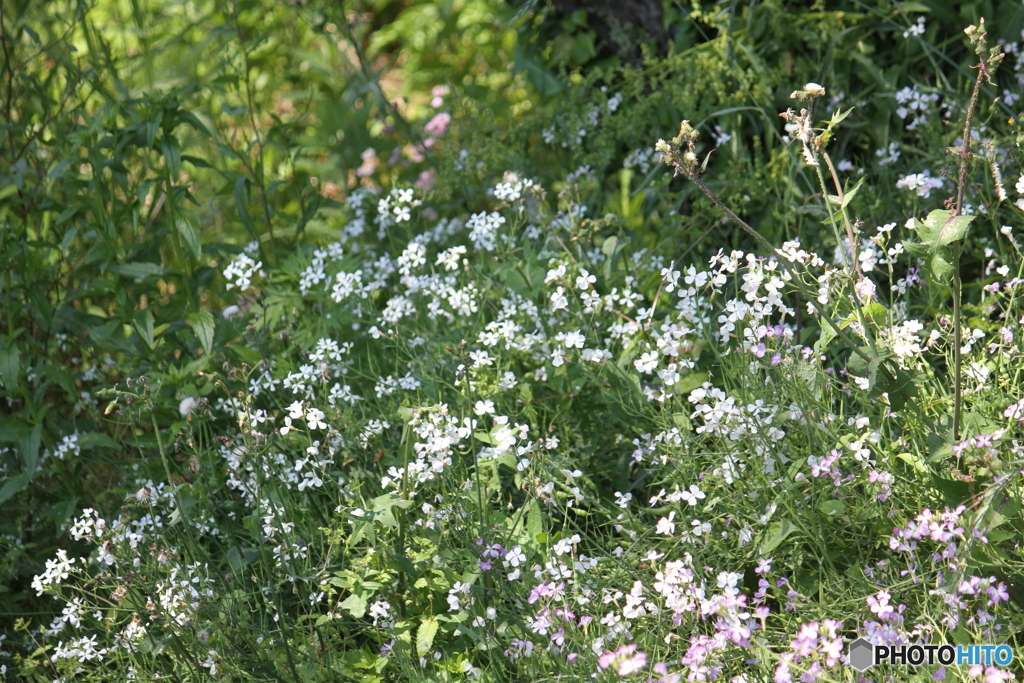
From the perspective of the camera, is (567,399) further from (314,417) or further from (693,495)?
(314,417)

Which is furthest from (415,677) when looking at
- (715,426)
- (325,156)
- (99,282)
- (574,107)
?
(325,156)

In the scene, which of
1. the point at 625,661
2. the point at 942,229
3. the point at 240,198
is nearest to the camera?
the point at 625,661

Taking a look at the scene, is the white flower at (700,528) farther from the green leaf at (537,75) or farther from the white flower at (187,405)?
the green leaf at (537,75)

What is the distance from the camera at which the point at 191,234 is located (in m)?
2.63

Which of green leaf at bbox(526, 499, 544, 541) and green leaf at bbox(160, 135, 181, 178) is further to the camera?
green leaf at bbox(160, 135, 181, 178)

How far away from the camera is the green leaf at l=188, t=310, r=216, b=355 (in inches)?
101

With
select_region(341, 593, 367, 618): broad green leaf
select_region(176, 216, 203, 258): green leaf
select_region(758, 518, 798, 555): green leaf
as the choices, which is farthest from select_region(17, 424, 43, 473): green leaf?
→ select_region(758, 518, 798, 555): green leaf

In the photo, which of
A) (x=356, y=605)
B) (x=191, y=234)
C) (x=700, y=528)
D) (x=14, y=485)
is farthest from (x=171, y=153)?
(x=700, y=528)

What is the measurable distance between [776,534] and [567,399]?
70 centimetres

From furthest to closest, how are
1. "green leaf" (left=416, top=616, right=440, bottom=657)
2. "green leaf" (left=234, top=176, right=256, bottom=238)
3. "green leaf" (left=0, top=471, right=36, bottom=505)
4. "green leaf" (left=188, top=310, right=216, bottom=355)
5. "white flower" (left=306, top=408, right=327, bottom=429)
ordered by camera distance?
"green leaf" (left=234, top=176, right=256, bottom=238), "green leaf" (left=188, top=310, right=216, bottom=355), "green leaf" (left=0, top=471, right=36, bottom=505), "white flower" (left=306, top=408, right=327, bottom=429), "green leaf" (left=416, top=616, right=440, bottom=657)

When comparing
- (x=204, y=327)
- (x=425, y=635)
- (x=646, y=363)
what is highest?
(x=204, y=327)

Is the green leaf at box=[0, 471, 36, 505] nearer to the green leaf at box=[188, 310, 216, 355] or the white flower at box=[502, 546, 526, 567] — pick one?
the green leaf at box=[188, 310, 216, 355]

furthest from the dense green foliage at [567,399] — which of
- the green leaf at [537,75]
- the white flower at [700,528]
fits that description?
the green leaf at [537,75]

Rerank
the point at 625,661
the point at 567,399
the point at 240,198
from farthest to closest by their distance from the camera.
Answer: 1. the point at 240,198
2. the point at 567,399
3. the point at 625,661
